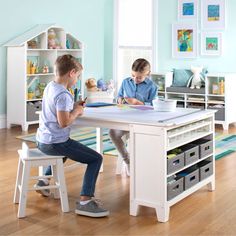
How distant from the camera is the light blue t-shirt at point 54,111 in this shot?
10.1 feet

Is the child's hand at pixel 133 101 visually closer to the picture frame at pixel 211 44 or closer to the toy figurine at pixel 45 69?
the toy figurine at pixel 45 69

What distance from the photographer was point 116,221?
306 cm

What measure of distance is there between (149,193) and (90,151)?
46cm

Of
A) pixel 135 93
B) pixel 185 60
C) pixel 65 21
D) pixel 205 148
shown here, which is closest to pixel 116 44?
pixel 65 21

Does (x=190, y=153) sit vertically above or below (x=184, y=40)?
below

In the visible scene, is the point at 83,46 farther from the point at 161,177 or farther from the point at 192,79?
the point at 161,177

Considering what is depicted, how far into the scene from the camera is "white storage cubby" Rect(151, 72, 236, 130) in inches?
264

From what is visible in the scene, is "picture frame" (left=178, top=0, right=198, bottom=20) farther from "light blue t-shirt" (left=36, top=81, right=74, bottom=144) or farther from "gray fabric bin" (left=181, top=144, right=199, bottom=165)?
"light blue t-shirt" (left=36, top=81, right=74, bottom=144)

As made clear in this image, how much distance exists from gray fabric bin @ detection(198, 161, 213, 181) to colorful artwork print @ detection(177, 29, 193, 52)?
405cm

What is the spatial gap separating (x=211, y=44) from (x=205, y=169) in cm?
401

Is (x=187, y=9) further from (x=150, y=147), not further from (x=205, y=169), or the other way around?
(x=150, y=147)

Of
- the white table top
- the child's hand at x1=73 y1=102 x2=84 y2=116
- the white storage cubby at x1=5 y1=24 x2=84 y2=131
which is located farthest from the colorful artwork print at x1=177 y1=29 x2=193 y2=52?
the child's hand at x1=73 y1=102 x2=84 y2=116

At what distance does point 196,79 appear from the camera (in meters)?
7.12

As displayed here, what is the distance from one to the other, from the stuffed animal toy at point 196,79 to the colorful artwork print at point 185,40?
19.0 inches
